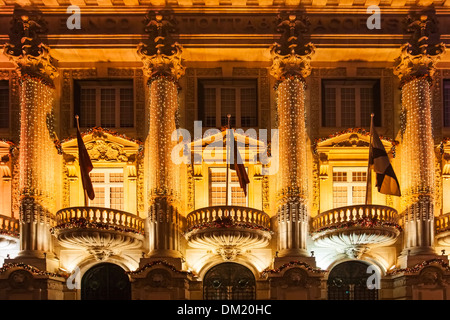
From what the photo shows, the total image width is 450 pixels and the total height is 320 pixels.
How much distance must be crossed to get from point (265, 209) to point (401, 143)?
6696 mm

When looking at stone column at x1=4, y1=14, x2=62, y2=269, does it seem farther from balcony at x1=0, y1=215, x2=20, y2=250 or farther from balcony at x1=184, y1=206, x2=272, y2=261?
balcony at x1=184, y1=206, x2=272, y2=261

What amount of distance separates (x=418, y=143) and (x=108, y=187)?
45.1 ft

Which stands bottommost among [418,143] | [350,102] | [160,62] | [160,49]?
[418,143]

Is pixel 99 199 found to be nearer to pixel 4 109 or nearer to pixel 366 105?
pixel 4 109

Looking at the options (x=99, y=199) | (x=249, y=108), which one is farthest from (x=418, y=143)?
(x=99, y=199)

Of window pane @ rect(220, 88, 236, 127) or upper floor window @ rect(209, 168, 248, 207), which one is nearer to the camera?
upper floor window @ rect(209, 168, 248, 207)

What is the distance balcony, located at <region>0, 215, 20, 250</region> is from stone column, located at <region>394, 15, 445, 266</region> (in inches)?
649

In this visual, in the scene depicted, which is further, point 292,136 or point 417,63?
point 417,63

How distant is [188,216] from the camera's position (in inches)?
1519

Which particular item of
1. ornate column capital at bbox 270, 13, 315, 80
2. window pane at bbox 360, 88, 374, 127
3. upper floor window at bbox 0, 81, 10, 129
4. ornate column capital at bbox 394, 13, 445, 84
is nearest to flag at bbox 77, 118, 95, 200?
upper floor window at bbox 0, 81, 10, 129

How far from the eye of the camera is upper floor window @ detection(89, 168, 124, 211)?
131 feet

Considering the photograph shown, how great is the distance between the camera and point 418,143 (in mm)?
38656

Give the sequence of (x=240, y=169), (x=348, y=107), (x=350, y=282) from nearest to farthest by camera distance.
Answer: (x=240, y=169) → (x=350, y=282) → (x=348, y=107)
